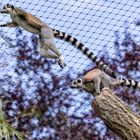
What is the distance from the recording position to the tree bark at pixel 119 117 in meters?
3.09

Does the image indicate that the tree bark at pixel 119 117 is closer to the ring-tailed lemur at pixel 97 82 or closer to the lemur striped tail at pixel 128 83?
the ring-tailed lemur at pixel 97 82

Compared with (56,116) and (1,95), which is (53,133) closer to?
(56,116)

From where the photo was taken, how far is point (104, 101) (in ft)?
10.2

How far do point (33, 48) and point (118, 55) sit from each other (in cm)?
76

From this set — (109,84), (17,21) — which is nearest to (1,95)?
(17,21)

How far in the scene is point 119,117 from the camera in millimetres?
3088

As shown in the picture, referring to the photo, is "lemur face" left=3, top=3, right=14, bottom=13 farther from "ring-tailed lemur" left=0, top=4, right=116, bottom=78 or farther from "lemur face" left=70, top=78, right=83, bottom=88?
"lemur face" left=70, top=78, right=83, bottom=88

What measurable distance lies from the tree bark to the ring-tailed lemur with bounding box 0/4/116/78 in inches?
60.0

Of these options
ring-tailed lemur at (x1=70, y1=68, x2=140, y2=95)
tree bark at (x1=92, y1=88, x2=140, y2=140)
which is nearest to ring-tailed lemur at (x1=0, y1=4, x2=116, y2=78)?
ring-tailed lemur at (x1=70, y1=68, x2=140, y2=95)

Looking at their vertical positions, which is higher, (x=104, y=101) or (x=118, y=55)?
(x=104, y=101)

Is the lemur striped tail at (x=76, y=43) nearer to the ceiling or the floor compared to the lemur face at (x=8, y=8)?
nearer to the floor

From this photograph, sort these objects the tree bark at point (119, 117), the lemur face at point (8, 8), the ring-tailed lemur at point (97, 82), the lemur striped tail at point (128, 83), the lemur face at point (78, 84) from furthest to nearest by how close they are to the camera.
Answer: the lemur face at point (8, 8) → the lemur striped tail at point (128, 83) → the lemur face at point (78, 84) → the ring-tailed lemur at point (97, 82) → the tree bark at point (119, 117)

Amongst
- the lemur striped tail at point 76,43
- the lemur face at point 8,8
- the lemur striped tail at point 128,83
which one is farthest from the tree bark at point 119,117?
the lemur face at point 8,8

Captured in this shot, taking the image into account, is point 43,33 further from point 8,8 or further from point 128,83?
Result: point 128,83
